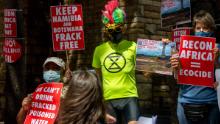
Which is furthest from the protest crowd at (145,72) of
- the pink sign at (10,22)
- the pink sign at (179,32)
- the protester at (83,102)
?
the pink sign at (10,22)

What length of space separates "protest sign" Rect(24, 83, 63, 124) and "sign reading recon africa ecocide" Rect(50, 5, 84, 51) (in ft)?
10.0

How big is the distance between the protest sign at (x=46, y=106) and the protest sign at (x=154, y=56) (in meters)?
1.23

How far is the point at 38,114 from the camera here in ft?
15.4

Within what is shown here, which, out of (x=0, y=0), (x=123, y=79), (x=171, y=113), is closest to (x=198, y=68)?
(x=123, y=79)

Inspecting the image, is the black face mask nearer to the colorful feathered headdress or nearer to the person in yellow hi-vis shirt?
the person in yellow hi-vis shirt

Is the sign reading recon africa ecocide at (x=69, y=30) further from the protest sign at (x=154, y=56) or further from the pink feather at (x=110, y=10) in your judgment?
the protest sign at (x=154, y=56)

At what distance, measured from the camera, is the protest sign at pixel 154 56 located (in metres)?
5.31

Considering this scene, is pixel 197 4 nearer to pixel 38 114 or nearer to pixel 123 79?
pixel 123 79

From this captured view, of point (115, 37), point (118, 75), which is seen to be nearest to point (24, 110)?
point (118, 75)

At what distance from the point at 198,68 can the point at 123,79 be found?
1005 mm

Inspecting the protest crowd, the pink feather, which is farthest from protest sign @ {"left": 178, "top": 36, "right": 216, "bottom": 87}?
the pink feather

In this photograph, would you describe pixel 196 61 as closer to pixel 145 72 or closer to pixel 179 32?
pixel 145 72

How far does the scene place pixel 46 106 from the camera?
4.66 metres

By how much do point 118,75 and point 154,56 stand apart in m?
0.50
